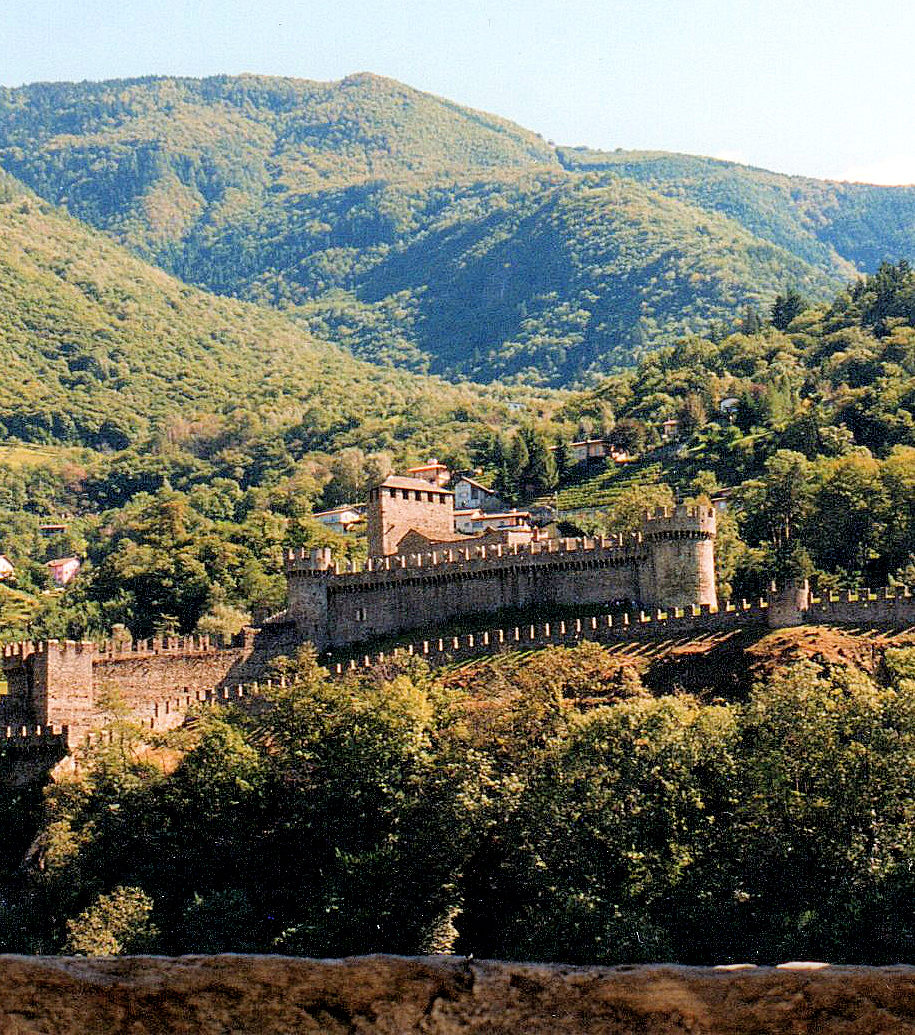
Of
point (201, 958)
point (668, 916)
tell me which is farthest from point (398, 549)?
point (201, 958)

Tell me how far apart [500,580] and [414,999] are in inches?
2262

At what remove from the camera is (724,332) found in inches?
6521

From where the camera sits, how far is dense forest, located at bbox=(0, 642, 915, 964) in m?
40.2

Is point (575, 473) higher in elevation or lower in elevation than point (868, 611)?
higher

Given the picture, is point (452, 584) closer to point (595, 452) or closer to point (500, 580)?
point (500, 580)

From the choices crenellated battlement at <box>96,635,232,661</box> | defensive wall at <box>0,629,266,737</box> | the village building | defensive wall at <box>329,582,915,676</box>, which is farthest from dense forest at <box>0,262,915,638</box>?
defensive wall at <box>0,629,266,737</box>

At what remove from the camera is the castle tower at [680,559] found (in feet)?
196

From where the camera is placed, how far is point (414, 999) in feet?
22.2

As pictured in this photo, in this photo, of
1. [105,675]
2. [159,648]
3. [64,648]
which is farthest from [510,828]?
[159,648]

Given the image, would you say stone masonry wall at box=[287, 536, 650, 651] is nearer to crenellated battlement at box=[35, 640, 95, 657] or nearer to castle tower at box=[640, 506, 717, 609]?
castle tower at box=[640, 506, 717, 609]

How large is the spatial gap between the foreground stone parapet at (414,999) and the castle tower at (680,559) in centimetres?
5335

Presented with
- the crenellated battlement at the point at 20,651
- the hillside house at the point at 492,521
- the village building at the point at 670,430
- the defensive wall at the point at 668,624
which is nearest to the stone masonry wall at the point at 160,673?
the crenellated battlement at the point at 20,651

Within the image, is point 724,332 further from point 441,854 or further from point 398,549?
point 441,854

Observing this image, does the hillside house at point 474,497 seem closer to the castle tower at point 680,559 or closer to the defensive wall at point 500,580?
the defensive wall at point 500,580
